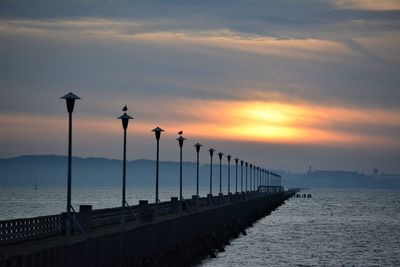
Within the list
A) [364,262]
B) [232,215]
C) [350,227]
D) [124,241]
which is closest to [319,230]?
[350,227]

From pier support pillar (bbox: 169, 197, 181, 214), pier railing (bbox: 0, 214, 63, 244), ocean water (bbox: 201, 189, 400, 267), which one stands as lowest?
ocean water (bbox: 201, 189, 400, 267)

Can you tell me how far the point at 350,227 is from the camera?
122312mm

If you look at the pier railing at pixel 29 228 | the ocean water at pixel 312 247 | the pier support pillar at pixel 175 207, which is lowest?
the ocean water at pixel 312 247

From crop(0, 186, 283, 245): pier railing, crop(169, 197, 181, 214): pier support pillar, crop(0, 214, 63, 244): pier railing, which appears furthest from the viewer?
crop(169, 197, 181, 214): pier support pillar

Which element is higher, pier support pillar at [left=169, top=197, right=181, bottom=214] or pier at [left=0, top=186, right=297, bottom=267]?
pier support pillar at [left=169, top=197, right=181, bottom=214]

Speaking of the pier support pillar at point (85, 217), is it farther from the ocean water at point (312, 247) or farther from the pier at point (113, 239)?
the ocean water at point (312, 247)

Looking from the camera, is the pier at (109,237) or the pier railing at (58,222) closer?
the pier at (109,237)

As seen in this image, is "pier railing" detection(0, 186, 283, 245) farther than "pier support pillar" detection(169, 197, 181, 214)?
No

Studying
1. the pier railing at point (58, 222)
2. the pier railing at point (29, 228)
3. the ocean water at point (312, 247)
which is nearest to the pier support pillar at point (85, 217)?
the pier railing at point (58, 222)

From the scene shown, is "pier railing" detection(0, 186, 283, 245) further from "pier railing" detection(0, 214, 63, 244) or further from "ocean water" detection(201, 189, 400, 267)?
"ocean water" detection(201, 189, 400, 267)

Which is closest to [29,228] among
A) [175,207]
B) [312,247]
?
[175,207]

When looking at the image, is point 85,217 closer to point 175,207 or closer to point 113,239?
point 113,239

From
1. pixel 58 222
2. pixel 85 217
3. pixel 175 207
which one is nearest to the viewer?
pixel 58 222

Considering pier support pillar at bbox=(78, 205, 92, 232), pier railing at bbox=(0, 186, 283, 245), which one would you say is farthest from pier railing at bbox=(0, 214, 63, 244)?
pier support pillar at bbox=(78, 205, 92, 232)
